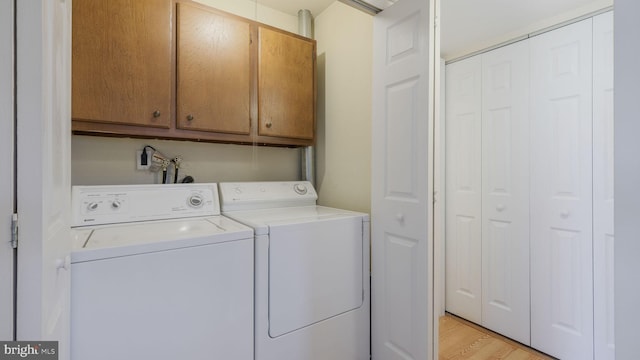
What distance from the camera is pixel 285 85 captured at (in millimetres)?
1960

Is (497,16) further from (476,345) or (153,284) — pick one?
(153,284)

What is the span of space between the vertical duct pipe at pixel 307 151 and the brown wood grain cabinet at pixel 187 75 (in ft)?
0.70

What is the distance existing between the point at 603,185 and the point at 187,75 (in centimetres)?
255

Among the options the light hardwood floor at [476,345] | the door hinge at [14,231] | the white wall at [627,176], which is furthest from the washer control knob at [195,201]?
the light hardwood floor at [476,345]

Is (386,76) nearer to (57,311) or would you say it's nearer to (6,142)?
(6,142)

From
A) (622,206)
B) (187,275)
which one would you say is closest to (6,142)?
(187,275)

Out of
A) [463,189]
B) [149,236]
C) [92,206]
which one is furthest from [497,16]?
[92,206]

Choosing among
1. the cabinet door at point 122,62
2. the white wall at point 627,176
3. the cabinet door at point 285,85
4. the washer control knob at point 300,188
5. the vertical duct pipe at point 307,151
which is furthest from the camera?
the vertical duct pipe at point 307,151

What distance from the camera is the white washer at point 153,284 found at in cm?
100

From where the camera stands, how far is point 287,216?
5.44 ft

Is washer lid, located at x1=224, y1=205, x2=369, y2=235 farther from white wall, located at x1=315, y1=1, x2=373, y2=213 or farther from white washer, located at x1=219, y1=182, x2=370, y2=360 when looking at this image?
white wall, located at x1=315, y1=1, x2=373, y2=213

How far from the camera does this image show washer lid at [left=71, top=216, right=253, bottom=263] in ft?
3.37

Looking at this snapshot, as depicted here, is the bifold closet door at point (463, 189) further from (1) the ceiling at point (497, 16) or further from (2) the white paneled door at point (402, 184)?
(2) the white paneled door at point (402, 184)

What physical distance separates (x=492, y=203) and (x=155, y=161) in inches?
97.3
